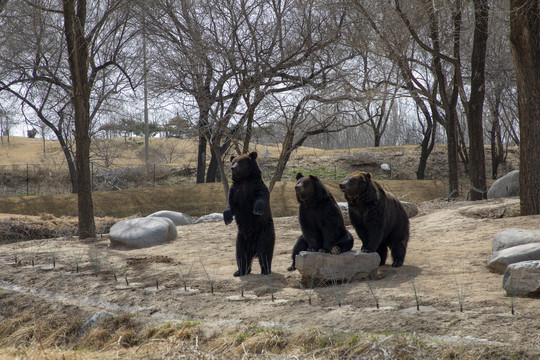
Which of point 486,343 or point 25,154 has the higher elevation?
point 25,154

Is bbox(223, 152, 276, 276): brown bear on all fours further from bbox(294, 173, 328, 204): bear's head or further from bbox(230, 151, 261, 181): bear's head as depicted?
bbox(294, 173, 328, 204): bear's head

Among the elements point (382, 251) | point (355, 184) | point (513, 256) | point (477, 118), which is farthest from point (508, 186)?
point (355, 184)

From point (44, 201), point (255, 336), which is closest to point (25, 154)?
point (44, 201)

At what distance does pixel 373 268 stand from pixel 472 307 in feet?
5.66

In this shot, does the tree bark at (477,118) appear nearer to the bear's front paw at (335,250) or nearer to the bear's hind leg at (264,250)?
the bear's hind leg at (264,250)

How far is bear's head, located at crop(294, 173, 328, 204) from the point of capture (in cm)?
618

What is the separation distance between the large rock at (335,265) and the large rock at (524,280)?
5.44ft

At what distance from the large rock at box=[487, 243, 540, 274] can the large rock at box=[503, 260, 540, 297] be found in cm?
88

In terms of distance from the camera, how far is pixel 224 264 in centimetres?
790

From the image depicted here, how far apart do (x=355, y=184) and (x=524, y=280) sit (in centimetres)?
225

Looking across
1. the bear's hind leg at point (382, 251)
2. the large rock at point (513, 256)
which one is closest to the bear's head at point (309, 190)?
the bear's hind leg at point (382, 251)

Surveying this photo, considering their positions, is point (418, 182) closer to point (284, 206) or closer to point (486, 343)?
point (284, 206)

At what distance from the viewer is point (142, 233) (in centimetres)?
1037

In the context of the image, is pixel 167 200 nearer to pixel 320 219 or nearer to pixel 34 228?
pixel 34 228
